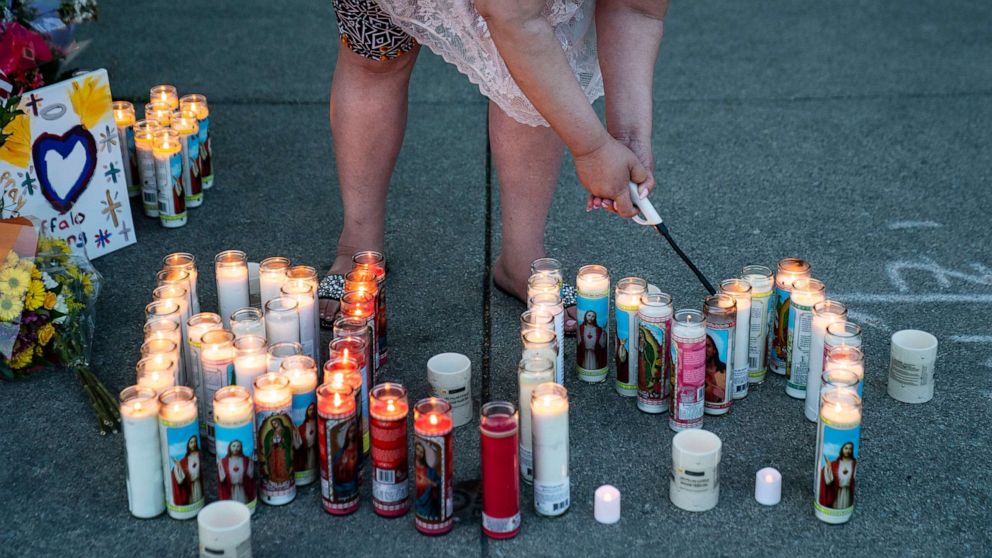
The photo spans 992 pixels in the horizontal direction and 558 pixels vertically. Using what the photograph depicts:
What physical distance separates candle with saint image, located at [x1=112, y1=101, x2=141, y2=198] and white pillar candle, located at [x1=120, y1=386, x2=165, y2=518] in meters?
1.27

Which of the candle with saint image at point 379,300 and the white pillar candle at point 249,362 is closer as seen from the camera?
the white pillar candle at point 249,362

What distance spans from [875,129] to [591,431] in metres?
2.05

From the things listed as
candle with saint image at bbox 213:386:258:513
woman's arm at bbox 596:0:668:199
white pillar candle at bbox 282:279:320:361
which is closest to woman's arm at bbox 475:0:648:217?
woman's arm at bbox 596:0:668:199

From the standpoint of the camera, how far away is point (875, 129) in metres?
3.87

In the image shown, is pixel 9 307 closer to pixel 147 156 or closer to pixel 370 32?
pixel 147 156

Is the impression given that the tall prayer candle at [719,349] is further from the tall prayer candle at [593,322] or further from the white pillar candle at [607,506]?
the white pillar candle at [607,506]

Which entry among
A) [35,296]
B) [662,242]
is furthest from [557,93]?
[35,296]

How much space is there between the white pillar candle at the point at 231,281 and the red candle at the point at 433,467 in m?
0.71

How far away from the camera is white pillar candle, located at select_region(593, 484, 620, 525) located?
6.64 feet

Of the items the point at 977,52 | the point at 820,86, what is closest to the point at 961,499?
the point at 820,86

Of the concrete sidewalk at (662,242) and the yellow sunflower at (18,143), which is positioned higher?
the yellow sunflower at (18,143)

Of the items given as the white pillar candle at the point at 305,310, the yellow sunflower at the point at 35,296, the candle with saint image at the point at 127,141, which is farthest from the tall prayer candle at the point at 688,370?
the candle with saint image at the point at 127,141

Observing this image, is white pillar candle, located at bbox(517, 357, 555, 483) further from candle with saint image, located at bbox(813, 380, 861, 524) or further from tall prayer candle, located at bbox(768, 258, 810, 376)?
tall prayer candle, located at bbox(768, 258, 810, 376)

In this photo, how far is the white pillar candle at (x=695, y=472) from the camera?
2.02 meters
